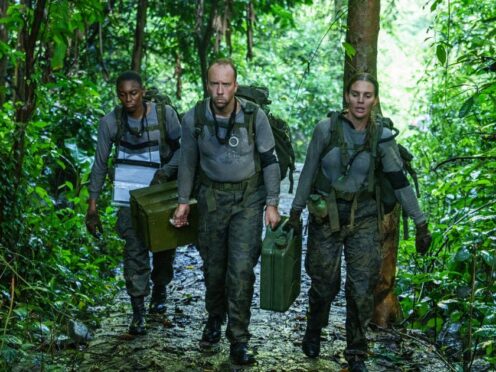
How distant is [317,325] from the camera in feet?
18.9

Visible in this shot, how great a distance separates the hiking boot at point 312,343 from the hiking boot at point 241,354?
1.48ft

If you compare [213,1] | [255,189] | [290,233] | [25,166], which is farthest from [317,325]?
[213,1]

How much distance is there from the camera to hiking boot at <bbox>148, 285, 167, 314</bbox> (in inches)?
282

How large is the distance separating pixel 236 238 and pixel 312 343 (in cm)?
101

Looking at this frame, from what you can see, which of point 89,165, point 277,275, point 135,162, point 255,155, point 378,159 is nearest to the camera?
point 378,159

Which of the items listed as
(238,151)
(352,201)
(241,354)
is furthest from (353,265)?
(238,151)

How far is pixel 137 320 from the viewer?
21.0ft

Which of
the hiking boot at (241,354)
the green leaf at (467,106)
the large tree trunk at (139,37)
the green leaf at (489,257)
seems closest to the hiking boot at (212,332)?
the hiking boot at (241,354)

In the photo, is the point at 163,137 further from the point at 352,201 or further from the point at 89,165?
the point at 89,165

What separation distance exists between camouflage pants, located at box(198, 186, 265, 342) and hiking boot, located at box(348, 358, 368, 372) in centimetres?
81

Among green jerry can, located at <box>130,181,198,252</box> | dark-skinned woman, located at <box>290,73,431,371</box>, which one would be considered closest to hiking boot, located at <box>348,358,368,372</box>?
dark-skinned woman, located at <box>290,73,431,371</box>

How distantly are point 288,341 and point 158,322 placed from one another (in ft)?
4.15

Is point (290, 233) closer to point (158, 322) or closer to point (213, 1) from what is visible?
point (158, 322)

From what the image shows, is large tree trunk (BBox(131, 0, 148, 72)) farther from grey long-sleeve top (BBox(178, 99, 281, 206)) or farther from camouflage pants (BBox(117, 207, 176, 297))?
grey long-sleeve top (BBox(178, 99, 281, 206))
